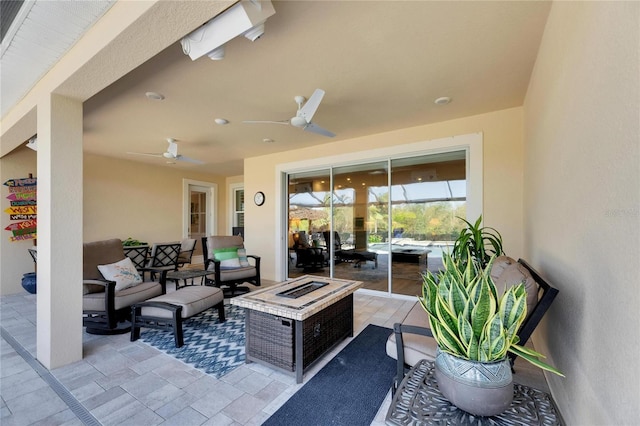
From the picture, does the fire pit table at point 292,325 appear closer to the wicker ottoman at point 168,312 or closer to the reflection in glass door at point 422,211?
the wicker ottoman at point 168,312

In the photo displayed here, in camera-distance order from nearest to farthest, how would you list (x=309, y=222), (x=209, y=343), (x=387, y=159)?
(x=209, y=343), (x=387, y=159), (x=309, y=222)

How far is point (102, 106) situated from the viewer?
3186mm

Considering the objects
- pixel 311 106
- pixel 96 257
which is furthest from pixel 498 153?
pixel 96 257

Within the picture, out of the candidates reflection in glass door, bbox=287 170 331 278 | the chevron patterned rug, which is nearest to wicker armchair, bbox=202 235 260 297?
the chevron patterned rug

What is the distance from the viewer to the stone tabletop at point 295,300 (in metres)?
2.03

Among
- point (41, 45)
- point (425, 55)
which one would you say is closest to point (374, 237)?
point (425, 55)

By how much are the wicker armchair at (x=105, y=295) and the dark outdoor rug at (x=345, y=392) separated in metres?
2.13

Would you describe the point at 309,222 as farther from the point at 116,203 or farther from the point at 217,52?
the point at 116,203

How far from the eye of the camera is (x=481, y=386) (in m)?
0.92

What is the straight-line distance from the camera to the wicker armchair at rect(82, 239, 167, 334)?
8.93ft

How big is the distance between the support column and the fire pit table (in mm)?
1451

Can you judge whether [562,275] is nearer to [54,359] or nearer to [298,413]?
[298,413]

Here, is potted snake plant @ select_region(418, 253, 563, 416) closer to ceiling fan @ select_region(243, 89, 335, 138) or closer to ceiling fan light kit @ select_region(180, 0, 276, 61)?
ceiling fan light kit @ select_region(180, 0, 276, 61)

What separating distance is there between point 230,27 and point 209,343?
267 centimetres
